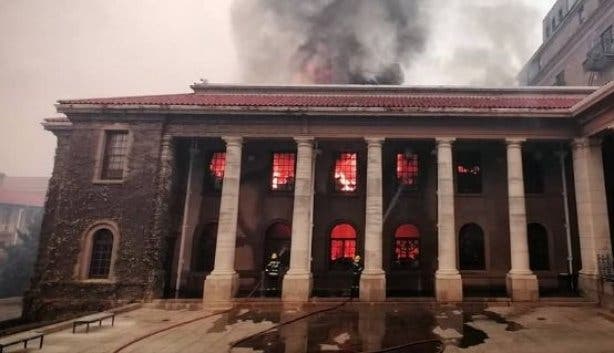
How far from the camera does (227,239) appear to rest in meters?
16.9

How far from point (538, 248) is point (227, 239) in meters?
15.7

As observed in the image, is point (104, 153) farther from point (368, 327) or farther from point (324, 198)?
point (368, 327)

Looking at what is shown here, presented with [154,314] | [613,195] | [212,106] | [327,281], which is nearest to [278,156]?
[212,106]

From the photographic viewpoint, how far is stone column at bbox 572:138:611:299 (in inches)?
635

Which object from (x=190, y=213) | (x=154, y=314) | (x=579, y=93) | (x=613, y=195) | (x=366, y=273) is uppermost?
(x=579, y=93)

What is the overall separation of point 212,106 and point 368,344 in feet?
39.7

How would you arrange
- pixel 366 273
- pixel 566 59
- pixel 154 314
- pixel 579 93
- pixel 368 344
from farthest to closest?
pixel 566 59 < pixel 579 93 < pixel 366 273 < pixel 154 314 < pixel 368 344

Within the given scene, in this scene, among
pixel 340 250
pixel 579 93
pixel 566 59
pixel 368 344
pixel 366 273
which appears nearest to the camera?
pixel 368 344

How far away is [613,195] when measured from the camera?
1834cm

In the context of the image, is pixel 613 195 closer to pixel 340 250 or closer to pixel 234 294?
pixel 340 250

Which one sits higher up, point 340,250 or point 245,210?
point 245,210

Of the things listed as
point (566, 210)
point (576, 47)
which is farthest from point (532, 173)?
point (576, 47)

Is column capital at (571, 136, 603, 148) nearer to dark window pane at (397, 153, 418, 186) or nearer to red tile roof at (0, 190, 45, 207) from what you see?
dark window pane at (397, 153, 418, 186)

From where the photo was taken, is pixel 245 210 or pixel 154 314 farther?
pixel 245 210
